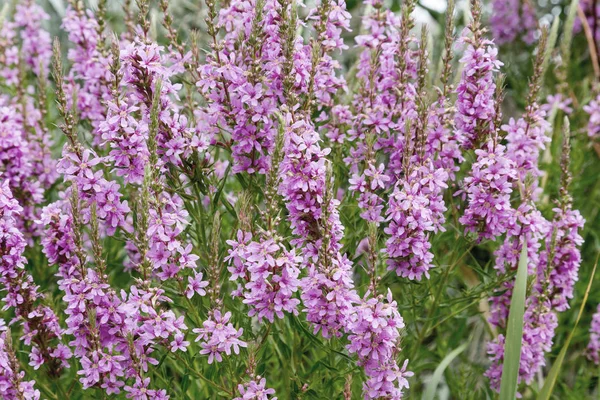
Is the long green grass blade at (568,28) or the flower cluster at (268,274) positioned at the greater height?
the long green grass blade at (568,28)

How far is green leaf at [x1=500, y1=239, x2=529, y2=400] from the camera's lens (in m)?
2.75

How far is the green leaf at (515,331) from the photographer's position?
275cm

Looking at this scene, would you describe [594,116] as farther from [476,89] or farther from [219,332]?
[219,332]

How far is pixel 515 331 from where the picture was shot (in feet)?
9.08

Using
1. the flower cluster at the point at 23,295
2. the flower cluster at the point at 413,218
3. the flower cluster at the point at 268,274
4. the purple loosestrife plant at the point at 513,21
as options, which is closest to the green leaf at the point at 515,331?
the flower cluster at the point at 413,218

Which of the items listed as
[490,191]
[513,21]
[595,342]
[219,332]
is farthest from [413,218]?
[513,21]

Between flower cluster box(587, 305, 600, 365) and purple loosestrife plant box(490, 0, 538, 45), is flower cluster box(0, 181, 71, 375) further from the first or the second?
purple loosestrife plant box(490, 0, 538, 45)

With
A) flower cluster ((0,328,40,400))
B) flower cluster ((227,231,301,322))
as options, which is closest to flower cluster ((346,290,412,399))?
flower cluster ((227,231,301,322))

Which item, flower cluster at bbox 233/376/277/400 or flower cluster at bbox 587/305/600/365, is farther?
flower cluster at bbox 587/305/600/365

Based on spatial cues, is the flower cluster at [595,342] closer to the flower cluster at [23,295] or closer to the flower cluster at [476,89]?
the flower cluster at [476,89]

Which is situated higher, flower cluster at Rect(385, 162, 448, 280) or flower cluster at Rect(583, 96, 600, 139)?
flower cluster at Rect(583, 96, 600, 139)

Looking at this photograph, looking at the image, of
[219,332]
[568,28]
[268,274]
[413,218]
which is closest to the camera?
Result: [268,274]

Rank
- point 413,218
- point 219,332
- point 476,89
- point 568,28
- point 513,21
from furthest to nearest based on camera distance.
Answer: point 513,21
point 568,28
point 476,89
point 413,218
point 219,332

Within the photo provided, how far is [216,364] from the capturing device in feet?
9.37
